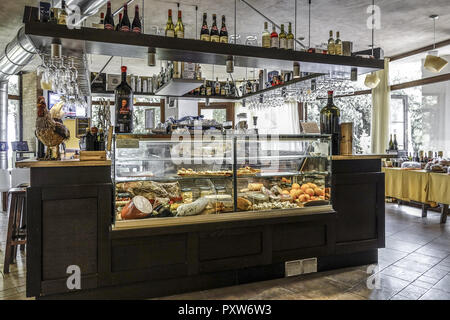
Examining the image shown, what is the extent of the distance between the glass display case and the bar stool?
57.2 inches

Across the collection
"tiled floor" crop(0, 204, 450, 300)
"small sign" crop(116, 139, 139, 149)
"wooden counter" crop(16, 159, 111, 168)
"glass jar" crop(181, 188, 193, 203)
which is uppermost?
"small sign" crop(116, 139, 139, 149)

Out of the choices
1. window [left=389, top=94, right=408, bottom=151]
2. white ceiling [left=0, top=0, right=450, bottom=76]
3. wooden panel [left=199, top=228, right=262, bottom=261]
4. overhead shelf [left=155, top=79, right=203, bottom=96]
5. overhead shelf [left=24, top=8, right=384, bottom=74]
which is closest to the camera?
overhead shelf [left=24, top=8, right=384, bottom=74]

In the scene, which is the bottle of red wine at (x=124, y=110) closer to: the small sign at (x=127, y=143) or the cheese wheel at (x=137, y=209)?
the small sign at (x=127, y=143)

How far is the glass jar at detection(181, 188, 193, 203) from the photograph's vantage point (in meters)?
2.94

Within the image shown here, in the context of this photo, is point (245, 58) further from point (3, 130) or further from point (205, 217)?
point (3, 130)

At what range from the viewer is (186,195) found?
9.67 feet

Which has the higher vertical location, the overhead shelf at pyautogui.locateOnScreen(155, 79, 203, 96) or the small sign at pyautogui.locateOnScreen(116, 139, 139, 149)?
the overhead shelf at pyautogui.locateOnScreen(155, 79, 203, 96)

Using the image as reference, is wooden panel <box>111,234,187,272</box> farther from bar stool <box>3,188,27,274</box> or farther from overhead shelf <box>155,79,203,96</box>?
overhead shelf <box>155,79,203,96</box>

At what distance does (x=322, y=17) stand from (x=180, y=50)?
136 inches

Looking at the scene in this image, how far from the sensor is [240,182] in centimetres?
304

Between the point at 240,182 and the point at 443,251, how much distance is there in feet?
8.84

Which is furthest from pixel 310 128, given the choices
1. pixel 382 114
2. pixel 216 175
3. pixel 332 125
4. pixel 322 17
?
pixel 382 114

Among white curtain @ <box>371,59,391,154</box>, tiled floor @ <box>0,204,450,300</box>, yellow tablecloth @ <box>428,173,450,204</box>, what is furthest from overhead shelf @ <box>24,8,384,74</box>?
white curtain @ <box>371,59,391,154</box>
